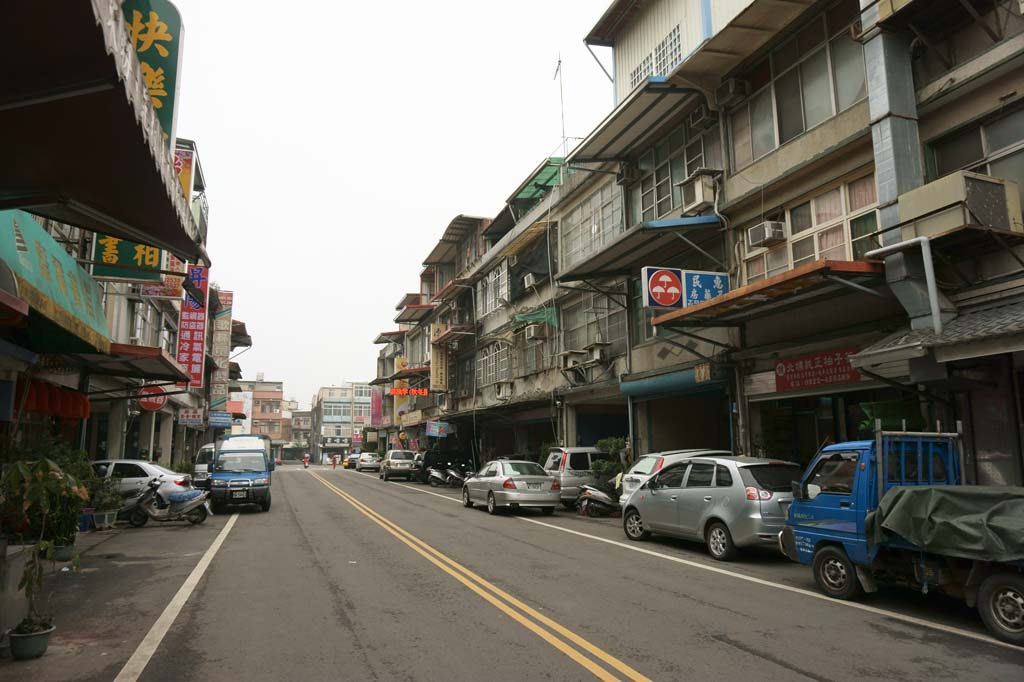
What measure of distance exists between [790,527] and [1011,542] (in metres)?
2.94

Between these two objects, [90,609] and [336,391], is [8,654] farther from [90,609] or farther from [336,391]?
[336,391]

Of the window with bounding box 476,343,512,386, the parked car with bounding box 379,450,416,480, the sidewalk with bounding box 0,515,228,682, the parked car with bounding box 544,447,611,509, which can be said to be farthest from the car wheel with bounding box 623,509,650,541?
the parked car with bounding box 379,450,416,480

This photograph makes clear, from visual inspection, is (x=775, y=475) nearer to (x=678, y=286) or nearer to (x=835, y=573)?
(x=835, y=573)

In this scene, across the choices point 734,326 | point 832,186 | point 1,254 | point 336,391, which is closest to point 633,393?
point 734,326

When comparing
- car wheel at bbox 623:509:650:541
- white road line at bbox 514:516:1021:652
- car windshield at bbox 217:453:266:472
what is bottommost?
white road line at bbox 514:516:1021:652

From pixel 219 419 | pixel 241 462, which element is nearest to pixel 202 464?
pixel 241 462

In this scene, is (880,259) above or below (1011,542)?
above

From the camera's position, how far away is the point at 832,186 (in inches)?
554

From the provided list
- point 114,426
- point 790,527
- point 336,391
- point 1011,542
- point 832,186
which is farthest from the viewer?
point 336,391

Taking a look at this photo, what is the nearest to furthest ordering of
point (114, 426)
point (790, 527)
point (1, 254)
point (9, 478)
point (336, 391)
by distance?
point (9, 478) → point (1, 254) → point (790, 527) → point (114, 426) → point (336, 391)

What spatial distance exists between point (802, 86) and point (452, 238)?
27910 millimetres

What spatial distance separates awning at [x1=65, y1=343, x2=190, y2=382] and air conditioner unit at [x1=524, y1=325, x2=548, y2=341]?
41.4 ft

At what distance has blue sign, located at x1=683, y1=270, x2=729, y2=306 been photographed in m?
16.6

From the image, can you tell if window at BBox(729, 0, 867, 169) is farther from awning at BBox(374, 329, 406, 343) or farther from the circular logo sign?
awning at BBox(374, 329, 406, 343)
